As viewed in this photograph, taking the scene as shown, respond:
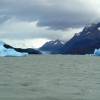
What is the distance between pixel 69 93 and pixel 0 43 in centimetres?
8088

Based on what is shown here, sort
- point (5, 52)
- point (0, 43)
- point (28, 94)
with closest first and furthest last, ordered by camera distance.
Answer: point (28, 94) < point (0, 43) < point (5, 52)

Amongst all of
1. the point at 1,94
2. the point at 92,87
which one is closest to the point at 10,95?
the point at 1,94

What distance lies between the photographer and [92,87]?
78.0 feet

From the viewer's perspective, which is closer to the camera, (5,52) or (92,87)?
(92,87)

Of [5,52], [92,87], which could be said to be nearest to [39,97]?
[92,87]

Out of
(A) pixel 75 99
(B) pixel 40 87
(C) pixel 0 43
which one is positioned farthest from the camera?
(C) pixel 0 43

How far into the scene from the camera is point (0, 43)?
3915 inches

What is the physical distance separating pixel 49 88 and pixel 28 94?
288cm

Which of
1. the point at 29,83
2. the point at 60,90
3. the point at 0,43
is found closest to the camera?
the point at 60,90

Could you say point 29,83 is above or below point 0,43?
below

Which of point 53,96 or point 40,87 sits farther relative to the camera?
point 40,87

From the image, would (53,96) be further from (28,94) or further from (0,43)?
(0,43)

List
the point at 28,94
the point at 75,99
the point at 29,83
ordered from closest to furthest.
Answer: the point at 75,99 → the point at 28,94 → the point at 29,83

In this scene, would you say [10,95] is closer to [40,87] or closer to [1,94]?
A: [1,94]
